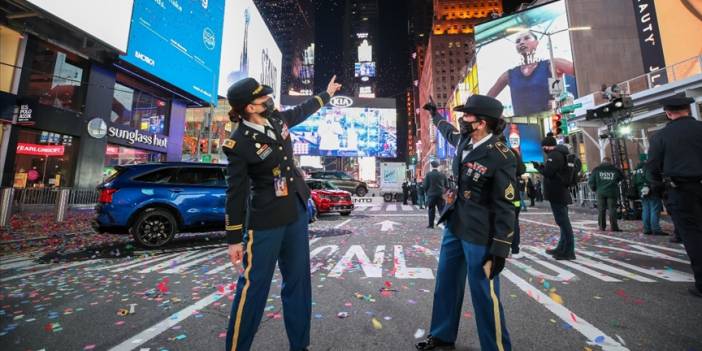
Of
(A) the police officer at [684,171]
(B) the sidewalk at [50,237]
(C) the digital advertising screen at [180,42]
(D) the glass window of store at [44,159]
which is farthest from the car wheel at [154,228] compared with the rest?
(C) the digital advertising screen at [180,42]

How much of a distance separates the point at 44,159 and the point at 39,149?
57cm

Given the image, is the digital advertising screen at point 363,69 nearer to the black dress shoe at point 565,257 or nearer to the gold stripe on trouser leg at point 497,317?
the black dress shoe at point 565,257

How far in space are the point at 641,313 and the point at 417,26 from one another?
537 ft

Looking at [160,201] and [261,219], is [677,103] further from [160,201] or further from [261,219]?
[160,201]

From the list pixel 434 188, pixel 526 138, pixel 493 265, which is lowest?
pixel 493 265

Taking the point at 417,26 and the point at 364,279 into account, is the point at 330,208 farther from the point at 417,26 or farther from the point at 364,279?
the point at 417,26

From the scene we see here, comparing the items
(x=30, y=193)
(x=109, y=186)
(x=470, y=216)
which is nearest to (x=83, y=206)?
(x=30, y=193)

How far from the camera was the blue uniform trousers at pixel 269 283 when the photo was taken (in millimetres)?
1878

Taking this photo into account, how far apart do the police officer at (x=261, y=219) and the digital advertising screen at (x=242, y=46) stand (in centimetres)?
1974

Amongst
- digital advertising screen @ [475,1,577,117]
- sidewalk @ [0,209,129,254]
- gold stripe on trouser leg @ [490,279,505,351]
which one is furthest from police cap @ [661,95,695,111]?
digital advertising screen @ [475,1,577,117]

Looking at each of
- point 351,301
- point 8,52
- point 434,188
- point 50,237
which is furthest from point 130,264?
point 8,52

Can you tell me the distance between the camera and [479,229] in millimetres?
2109

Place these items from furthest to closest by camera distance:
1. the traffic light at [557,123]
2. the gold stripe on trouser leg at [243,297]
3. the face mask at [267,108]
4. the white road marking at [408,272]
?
the traffic light at [557,123], the white road marking at [408,272], the face mask at [267,108], the gold stripe on trouser leg at [243,297]

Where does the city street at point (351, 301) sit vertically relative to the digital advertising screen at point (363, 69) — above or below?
below
